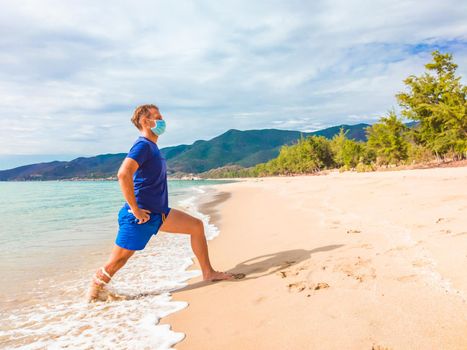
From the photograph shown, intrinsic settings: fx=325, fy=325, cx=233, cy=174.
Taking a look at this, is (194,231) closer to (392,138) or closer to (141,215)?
(141,215)

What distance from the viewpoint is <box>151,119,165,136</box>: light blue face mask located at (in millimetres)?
4269

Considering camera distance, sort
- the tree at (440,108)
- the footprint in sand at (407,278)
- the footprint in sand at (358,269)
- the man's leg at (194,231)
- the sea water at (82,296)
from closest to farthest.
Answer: the sea water at (82,296) → the footprint in sand at (407,278) → the footprint in sand at (358,269) → the man's leg at (194,231) → the tree at (440,108)

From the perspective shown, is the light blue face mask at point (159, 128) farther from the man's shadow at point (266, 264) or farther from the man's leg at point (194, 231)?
the man's shadow at point (266, 264)

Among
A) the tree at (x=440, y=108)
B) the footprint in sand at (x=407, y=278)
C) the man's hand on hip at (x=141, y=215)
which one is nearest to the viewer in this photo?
the footprint in sand at (x=407, y=278)

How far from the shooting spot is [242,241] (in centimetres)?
707

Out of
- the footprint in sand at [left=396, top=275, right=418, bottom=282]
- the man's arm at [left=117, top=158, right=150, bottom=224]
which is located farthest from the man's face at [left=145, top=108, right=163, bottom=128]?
the footprint in sand at [left=396, top=275, right=418, bottom=282]

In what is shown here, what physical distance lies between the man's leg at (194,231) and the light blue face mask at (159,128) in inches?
42.0

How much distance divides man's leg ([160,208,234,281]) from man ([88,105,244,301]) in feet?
0.23

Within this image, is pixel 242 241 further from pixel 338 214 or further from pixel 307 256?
pixel 338 214

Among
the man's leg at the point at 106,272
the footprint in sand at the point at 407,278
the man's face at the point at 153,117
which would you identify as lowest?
the footprint in sand at the point at 407,278

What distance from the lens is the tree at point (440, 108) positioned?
32281 millimetres

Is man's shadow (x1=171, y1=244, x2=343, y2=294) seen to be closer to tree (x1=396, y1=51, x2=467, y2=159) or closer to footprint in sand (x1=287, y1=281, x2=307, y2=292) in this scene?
footprint in sand (x1=287, y1=281, x2=307, y2=292)

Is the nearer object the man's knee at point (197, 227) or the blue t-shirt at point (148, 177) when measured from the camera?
the blue t-shirt at point (148, 177)

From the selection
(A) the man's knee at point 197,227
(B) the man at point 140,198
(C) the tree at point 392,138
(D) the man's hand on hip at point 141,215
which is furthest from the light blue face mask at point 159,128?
(C) the tree at point 392,138
